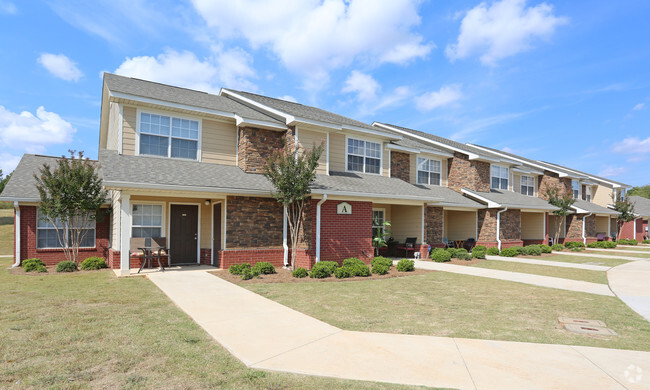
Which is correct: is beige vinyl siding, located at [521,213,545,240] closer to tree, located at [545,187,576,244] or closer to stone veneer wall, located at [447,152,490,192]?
tree, located at [545,187,576,244]

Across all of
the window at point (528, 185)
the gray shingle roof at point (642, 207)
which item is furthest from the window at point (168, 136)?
the gray shingle roof at point (642, 207)

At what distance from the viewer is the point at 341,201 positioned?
14758 millimetres

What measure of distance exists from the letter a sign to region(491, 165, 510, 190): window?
15.3 meters

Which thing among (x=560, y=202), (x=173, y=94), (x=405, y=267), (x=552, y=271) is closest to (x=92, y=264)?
(x=173, y=94)

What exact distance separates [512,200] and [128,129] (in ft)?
73.2

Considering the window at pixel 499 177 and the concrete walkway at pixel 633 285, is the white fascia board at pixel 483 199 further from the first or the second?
the concrete walkway at pixel 633 285

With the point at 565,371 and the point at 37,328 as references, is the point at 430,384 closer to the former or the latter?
the point at 565,371

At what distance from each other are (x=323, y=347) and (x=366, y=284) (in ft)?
19.4

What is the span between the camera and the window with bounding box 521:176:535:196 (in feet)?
94.2

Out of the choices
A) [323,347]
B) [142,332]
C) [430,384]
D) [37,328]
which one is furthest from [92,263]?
[430,384]

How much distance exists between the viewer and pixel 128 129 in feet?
43.8

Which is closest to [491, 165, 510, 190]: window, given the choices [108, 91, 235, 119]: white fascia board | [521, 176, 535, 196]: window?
[521, 176, 535, 196]: window

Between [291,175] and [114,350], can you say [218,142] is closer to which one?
[291,175]

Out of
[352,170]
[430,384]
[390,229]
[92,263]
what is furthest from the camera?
[390,229]
